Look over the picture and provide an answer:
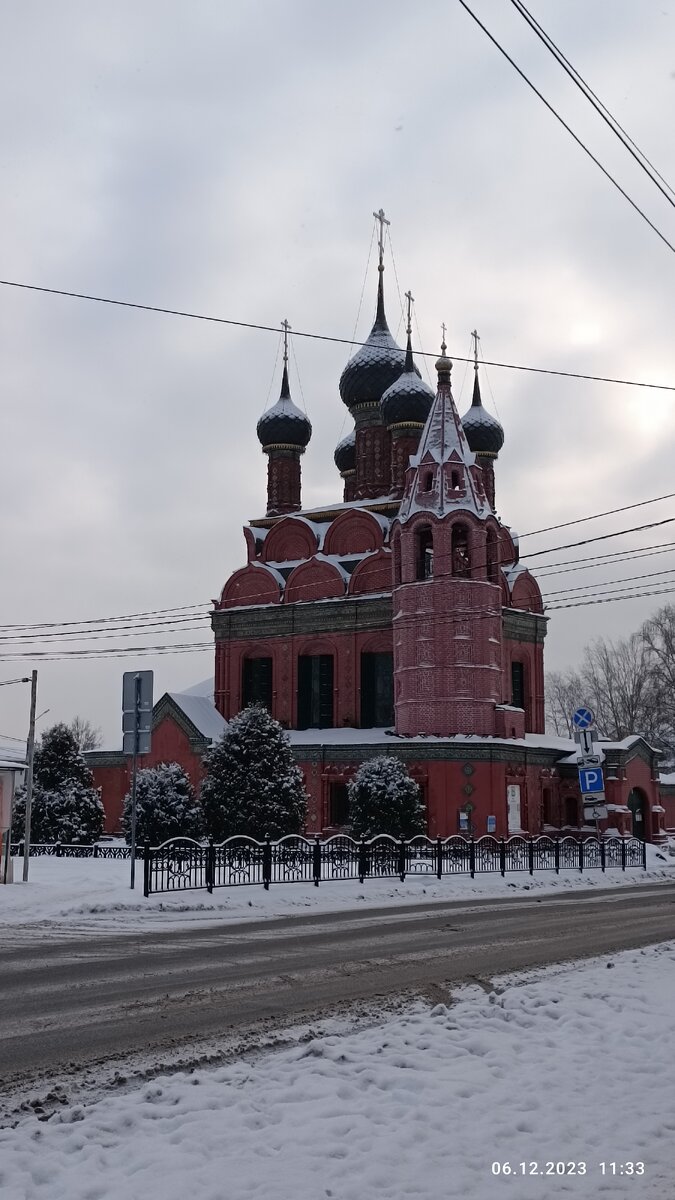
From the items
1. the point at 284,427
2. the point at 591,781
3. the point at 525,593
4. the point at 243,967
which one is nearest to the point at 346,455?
the point at 284,427

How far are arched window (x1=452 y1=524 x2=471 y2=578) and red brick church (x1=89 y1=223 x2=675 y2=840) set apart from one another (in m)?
0.08

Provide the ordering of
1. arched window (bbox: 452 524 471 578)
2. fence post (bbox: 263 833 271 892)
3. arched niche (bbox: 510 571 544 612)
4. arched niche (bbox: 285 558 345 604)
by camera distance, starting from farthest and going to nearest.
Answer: arched niche (bbox: 510 571 544 612) < arched niche (bbox: 285 558 345 604) < arched window (bbox: 452 524 471 578) < fence post (bbox: 263 833 271 892)

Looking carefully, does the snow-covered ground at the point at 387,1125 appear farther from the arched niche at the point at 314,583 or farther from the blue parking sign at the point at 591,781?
the arched niche at the point at 314,583

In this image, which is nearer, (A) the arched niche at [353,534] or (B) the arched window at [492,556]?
(B) the arched window at [492,556]

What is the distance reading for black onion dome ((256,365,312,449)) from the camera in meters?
52.8

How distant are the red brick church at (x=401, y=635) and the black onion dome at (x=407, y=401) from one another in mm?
89

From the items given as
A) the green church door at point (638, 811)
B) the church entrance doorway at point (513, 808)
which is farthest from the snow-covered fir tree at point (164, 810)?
the green church door at point (638, 811)

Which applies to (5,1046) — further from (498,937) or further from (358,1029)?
(498,937)

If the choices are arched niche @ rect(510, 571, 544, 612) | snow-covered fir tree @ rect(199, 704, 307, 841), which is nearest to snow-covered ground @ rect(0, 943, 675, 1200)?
snow-covered fir tree @ rect(199, 704, 307, 841)

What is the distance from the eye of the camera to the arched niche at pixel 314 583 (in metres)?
46.1

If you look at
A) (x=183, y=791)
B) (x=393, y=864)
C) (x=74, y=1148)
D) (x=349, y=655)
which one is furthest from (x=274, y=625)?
(x=74, y=1148)

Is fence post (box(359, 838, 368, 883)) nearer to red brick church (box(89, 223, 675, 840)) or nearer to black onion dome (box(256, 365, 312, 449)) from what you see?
red brick church (box(89, 223, 675, 840))

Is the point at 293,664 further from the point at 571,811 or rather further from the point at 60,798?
the point at 60,798

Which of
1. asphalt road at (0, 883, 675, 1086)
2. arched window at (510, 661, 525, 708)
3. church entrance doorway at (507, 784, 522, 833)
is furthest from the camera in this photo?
arched window at (510, 661, 525, 708)
